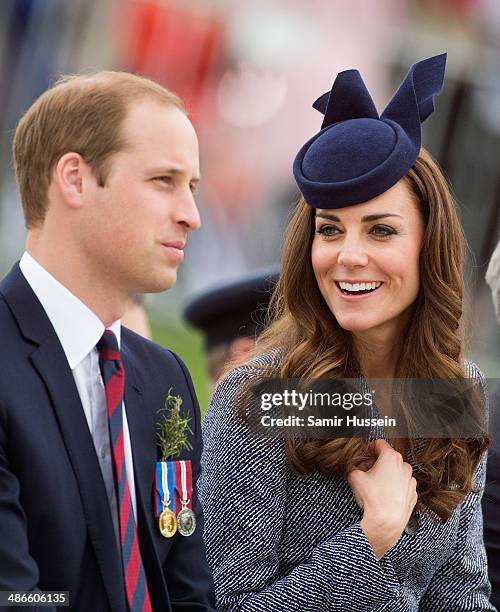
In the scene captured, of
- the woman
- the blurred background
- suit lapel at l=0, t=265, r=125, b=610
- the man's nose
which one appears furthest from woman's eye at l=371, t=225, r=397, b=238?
the blurred background

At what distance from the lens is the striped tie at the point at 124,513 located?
193 centimetres

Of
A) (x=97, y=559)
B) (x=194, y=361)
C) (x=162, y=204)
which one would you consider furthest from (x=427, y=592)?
(x=194, y=361)

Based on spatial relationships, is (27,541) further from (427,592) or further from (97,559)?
(427,592)

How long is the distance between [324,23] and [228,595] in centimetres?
729

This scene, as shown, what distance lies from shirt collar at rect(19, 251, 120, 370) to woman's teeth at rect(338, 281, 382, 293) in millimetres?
678

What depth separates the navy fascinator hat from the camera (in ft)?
7.88

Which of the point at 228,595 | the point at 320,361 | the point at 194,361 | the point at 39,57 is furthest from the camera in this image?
the point at 194,361

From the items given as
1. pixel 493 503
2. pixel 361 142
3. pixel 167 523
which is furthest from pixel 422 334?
pixel 167 523

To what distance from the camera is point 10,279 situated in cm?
200

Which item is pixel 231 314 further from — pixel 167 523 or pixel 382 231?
pixel 167 523

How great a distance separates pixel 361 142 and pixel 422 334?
0.45 m

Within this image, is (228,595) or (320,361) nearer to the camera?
(228,595)

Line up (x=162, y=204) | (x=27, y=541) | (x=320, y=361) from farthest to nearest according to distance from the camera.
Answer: (x=320, y=361) → (x=162, y=204) → (x=27, y=541)

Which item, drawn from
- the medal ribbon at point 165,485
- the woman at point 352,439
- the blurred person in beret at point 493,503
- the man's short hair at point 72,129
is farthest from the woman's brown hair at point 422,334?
the man's short hair at point 72,129
